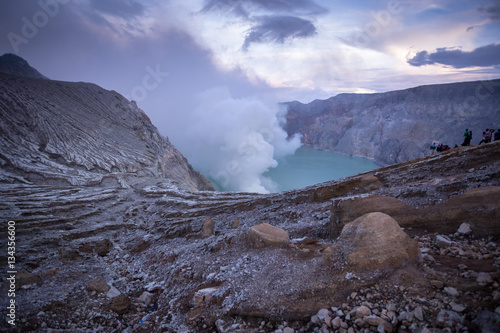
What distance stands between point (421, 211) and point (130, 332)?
632 cm

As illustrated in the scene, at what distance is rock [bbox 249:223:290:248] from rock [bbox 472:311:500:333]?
327cm

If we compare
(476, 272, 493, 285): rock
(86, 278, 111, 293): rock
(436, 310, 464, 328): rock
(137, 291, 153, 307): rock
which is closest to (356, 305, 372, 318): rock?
(436, 310, 464, 328): rock

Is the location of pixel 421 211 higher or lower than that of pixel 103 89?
lower

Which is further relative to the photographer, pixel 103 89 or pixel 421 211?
pixel 103 89

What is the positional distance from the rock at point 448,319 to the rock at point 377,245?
95cm

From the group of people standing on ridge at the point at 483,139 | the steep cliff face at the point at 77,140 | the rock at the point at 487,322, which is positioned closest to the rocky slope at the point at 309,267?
the rock at the point at 487,322

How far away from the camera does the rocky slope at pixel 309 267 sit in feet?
9.64

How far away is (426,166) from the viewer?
8.58 m

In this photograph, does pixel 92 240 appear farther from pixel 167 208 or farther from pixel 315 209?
pixel 315 209

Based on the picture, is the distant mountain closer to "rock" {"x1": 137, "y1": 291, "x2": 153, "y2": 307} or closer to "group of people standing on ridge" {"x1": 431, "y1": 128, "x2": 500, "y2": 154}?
"rock" {"x1": 137, "y1": 291, "x2": 153, "y2": 307}

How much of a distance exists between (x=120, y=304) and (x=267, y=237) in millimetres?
3624

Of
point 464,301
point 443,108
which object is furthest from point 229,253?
point 443,108

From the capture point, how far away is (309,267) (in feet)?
13.5

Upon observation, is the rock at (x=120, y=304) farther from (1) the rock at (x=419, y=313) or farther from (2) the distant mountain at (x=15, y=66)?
(2) the distant mountain at (x=15, y=66)
